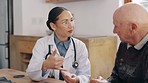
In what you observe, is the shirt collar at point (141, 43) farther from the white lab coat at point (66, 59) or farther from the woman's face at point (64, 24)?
the woman's face at point (64, 24)

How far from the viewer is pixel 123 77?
1.24m

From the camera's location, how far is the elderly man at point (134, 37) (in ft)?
3.50

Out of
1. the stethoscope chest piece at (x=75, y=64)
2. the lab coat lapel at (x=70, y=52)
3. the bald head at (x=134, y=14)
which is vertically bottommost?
the stethoscope chest piece at (x=75, y=64)

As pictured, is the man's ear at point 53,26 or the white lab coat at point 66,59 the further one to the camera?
the man's ear at point 53,26

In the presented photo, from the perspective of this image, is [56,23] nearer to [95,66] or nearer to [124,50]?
[124,50]

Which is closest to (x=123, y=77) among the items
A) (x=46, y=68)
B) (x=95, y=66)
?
(x=46, y=68)

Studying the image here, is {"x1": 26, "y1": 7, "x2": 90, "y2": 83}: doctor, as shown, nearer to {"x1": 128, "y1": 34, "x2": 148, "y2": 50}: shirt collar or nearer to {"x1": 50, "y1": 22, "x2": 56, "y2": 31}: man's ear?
{"x1": 50, "y1": 22, "x2": 56, "y2": 31}: man's ear

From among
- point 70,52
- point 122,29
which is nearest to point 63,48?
point 70,52

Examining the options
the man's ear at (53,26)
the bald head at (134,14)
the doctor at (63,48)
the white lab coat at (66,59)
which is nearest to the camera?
the bald head at (134,14)

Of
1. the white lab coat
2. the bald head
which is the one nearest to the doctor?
the white lab coat

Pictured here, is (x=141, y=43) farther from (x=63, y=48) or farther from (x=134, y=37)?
(x=63, y=48)

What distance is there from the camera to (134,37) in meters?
1.12

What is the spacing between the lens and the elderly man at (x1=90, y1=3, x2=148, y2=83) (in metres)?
1.07

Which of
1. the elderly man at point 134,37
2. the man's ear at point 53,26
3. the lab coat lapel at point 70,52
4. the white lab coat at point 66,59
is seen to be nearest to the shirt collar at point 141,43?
the elderly man at point 134,37
